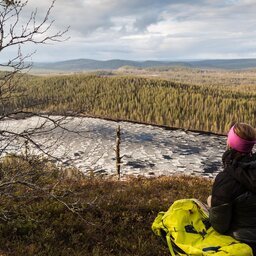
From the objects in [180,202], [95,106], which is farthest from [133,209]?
[95,106]

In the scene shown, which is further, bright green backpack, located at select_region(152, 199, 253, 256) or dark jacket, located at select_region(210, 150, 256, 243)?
bright green backpack, located at select_region(152, 199, 253, 256)

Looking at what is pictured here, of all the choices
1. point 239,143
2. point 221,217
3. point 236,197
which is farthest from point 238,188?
point 239,143

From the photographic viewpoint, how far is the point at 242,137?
4.87 meters

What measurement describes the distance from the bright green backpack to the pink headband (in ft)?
4.51

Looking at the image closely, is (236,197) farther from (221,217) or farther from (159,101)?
(159,101)

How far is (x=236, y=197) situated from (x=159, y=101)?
3870 inches

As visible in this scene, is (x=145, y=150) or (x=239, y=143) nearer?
(x=239, y=143)

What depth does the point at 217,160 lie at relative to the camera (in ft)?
110

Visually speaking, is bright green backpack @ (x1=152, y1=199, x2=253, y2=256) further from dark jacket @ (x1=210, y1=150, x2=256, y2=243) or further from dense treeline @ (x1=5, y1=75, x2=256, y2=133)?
dense treeline @ (x1=5, y1=75, x2=256, y2=133)

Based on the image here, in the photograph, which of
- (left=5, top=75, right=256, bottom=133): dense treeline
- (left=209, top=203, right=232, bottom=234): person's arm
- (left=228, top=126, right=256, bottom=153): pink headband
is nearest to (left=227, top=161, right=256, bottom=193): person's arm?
(left=228, top=126, right=256, bottom=153): pink headband

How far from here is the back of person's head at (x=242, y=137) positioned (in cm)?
488

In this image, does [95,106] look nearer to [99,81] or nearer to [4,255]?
[99,81]

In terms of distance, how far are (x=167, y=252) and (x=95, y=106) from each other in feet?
322

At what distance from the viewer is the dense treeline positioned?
3625 inches
